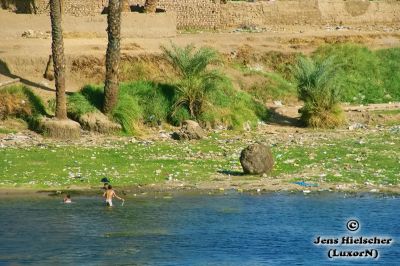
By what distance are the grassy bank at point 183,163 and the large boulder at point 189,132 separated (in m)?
0.41

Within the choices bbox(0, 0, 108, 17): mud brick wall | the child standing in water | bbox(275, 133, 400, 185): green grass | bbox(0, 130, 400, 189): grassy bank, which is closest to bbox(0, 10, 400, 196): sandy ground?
bbox(0, 130, 400, 189): grassy bank

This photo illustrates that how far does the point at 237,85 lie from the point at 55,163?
1267 centimetres

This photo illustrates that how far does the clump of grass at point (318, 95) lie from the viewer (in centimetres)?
3738

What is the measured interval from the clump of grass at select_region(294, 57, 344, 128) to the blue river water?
10.8 metres

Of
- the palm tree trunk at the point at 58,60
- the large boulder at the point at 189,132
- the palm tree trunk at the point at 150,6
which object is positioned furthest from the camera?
the palm tree trunk at the point at 150,6

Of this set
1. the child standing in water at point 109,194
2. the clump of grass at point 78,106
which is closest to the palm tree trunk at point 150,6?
the clump of grass at point 78,106

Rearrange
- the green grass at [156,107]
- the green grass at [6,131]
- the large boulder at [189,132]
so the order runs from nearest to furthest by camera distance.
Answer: the green grass at [6,131]
the large boulder at [189,132]
the green grass at [156,107]

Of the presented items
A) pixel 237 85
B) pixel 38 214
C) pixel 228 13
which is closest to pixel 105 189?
pixel 38 214

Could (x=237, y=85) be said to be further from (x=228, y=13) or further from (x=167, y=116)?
(x=228, y=13)

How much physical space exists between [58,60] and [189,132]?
4.37 metres

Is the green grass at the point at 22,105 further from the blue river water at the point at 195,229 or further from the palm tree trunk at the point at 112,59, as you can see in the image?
the blue river water at the point at 195,229

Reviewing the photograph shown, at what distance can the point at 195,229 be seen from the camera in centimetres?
2344

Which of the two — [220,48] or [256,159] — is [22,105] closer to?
[256,159]

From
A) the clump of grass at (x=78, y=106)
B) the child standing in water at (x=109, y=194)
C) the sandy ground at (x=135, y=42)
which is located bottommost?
the child standing in water at (x=109, y=194)
